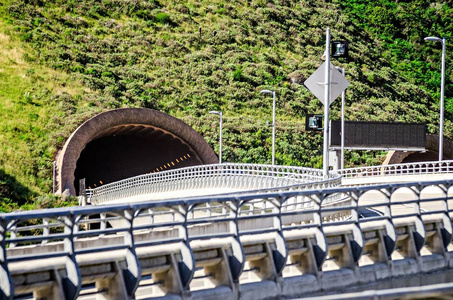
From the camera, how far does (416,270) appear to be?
16.5 meters

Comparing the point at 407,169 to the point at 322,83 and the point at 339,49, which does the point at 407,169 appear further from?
the point at 339,49

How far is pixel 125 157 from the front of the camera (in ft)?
235

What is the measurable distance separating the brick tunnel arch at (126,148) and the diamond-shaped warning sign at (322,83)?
31732 millimetres

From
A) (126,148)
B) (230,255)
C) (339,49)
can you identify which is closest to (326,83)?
(339,49)

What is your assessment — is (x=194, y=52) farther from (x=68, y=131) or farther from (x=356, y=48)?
(x=68, y=131)

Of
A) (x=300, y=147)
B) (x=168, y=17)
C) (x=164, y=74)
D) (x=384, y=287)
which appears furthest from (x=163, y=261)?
(x=168, y=17)

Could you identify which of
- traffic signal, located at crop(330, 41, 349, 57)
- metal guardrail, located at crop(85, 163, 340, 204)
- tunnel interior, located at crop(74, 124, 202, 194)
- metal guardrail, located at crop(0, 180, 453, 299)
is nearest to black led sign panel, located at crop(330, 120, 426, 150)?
metal guardrail, located at crop(85, 163, 340, 204)

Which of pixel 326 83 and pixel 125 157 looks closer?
pixel 326 83

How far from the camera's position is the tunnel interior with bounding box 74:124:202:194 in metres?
68.7

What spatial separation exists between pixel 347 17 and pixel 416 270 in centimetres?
9904

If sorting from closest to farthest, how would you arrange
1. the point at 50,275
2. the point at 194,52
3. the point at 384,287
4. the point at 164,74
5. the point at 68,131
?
1. the point at 50,275
2. the point at 384,287
3. the point at 68,131
4. the point at 164,74
5. the point at 194,52

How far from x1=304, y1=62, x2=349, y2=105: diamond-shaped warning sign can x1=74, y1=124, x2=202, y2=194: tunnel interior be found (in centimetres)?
4238

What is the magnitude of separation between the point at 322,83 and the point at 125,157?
48210 mm

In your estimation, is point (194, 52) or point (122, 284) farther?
point (194, 52)
